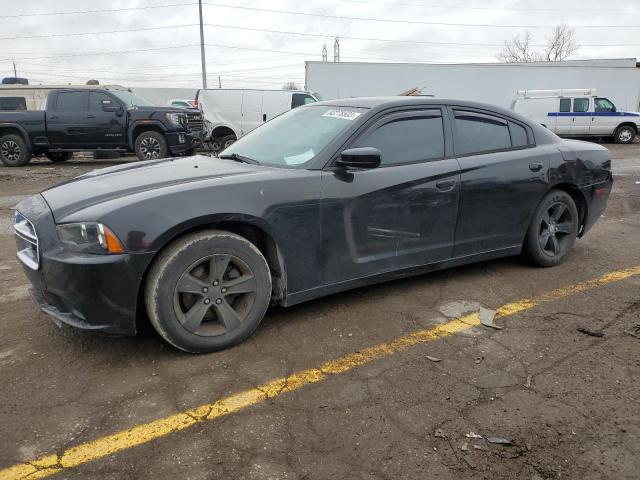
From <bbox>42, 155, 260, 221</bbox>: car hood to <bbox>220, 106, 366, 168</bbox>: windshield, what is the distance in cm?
22

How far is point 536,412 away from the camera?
2.47 m

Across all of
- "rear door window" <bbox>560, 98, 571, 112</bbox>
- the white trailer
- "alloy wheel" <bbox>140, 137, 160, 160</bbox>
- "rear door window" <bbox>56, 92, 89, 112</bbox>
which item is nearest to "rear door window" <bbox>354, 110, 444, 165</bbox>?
"alloy wheel" <bbox>140, 137, 160, 160</bbox>

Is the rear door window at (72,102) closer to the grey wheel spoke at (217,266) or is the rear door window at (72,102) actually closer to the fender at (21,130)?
the fender at (21,130)

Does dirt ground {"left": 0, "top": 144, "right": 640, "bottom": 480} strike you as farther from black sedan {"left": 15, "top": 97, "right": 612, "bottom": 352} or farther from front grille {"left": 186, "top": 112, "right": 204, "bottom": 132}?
front grille {"left": 186, "top": 112, "right": 204, "bottom": 132}

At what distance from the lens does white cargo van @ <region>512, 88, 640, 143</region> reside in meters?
19.8

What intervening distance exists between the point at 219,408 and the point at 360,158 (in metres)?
1.70

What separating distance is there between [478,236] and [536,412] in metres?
1.81

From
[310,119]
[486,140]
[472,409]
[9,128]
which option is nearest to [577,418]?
[472,409]

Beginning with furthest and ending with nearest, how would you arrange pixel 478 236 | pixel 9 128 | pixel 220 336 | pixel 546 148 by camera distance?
pixel 9 128 < pixel 546 148 < pixel 478 236 < pixel 220 336

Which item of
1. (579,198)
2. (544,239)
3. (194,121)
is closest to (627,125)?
(194,121)

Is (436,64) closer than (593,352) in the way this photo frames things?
No

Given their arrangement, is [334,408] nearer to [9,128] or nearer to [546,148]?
[546,148]

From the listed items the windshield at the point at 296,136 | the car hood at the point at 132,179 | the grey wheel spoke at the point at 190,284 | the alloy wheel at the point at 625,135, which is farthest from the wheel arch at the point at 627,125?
the grey wheel spoke at the point at 190,284

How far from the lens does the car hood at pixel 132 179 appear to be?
2904mm
